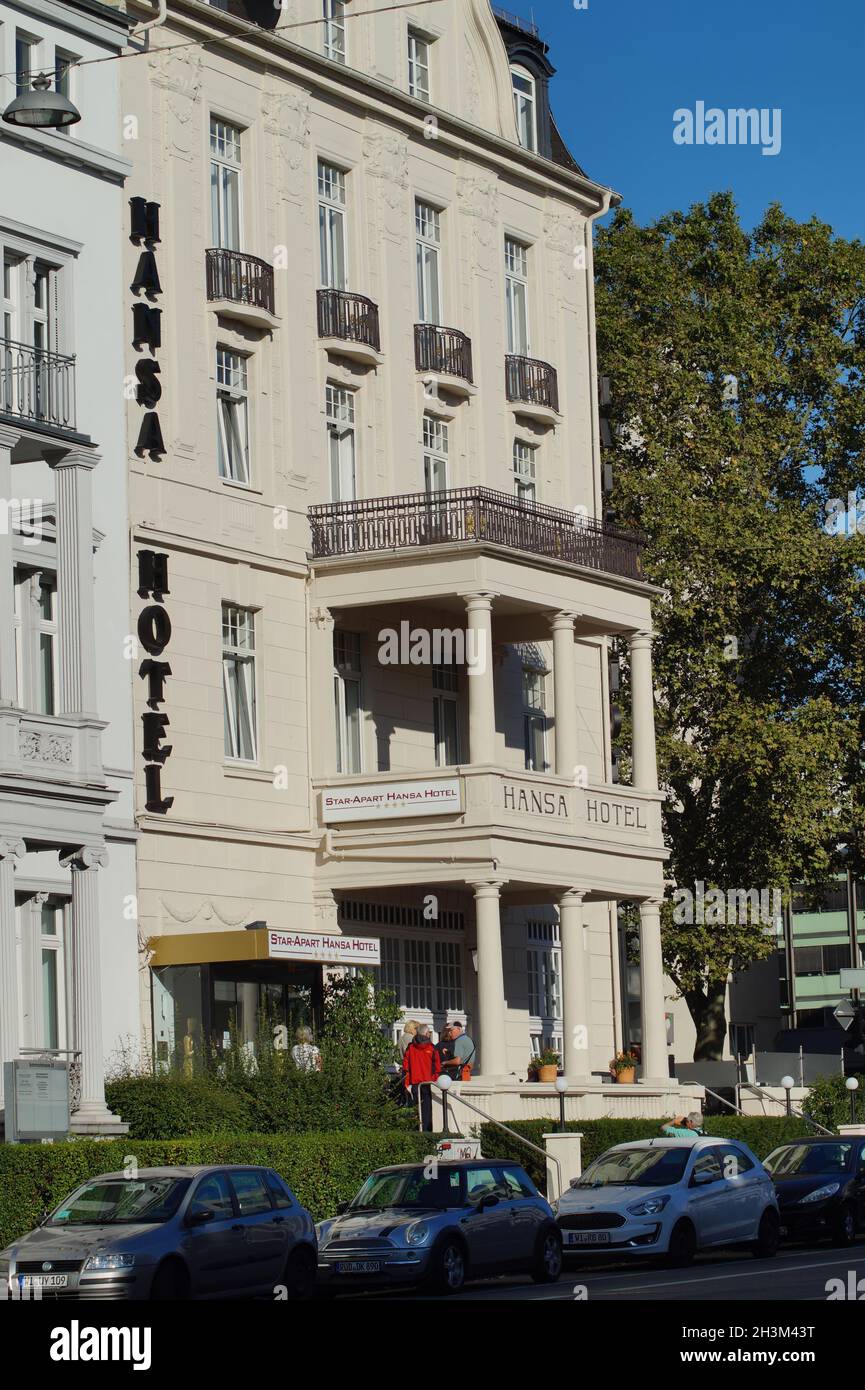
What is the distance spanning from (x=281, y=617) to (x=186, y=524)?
9.27ft

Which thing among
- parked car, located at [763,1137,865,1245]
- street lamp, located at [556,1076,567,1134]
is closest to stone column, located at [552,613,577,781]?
street lamp, located at [556,1076,567,1134]

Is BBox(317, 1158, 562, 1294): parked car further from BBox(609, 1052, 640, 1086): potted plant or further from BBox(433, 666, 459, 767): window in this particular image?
BBox(433, 666, 459, 767): window

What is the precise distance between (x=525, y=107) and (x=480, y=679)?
14.1 meters

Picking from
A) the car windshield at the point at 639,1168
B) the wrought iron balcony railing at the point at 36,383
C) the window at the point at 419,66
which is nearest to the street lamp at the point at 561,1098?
the car windshield at the point at 639,1168

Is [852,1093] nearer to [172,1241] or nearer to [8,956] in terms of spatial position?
[8,956]

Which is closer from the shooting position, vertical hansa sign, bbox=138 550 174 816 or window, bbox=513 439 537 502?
vertical hansa sign, bbox=138 550 174 816

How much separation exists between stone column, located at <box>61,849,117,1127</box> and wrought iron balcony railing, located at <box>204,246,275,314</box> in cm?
1144

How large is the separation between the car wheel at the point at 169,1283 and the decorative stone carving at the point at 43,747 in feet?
33.4

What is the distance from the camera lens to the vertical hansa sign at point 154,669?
37031mm

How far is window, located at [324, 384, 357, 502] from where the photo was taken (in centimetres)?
4291

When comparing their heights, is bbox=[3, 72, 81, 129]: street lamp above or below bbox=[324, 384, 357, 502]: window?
above

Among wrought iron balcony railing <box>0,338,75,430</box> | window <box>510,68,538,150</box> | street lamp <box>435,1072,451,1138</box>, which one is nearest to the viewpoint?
wrought iron balcony railing <box>0,338,75,430</box>
